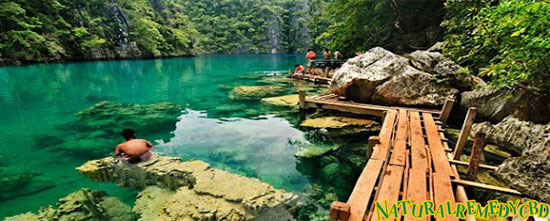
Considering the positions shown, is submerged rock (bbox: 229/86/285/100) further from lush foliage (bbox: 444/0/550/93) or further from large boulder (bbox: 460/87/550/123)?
lush foliage (bbox: 444/0/550/93)

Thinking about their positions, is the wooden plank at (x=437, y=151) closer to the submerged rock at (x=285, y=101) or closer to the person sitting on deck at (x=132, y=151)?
the person sitting on deck at (x=132, y=151)

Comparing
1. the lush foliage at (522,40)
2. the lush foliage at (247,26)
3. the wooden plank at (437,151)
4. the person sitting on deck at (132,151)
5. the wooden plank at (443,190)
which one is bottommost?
the person sitting on deck at (132,151)

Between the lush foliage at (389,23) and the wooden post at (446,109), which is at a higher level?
the lush foliage at (389,23)

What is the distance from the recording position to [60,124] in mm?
Answer: 9945

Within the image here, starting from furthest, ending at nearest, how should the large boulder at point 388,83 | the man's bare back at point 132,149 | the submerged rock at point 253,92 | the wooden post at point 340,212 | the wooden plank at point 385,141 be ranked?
the submerged rock at point 253,92 < the large boulder at point 388,83 < the man's bare back at point 132,149 < the wooden plank at point 385,141 < the wooden post at point 340,212

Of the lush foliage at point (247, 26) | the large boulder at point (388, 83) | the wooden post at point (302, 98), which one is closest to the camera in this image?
the large boulder at point (388, 83)

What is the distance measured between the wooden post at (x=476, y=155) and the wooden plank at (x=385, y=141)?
1.23m

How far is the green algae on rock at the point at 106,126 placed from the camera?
25.7ft

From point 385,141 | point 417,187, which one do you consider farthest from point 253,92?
point 417,187

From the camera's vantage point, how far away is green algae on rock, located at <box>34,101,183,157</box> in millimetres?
7834

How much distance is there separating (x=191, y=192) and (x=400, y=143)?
3.99 m

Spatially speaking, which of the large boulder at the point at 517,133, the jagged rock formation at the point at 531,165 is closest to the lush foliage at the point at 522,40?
the large boulder at the point at 517,133

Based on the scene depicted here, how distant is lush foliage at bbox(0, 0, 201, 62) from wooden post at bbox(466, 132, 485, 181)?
128ft

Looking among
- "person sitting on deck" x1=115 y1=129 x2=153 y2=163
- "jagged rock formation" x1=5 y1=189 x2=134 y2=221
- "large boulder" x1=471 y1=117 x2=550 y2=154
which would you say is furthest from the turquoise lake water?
"large boulder" x1=471 y1=117 x2=550 y2=154
